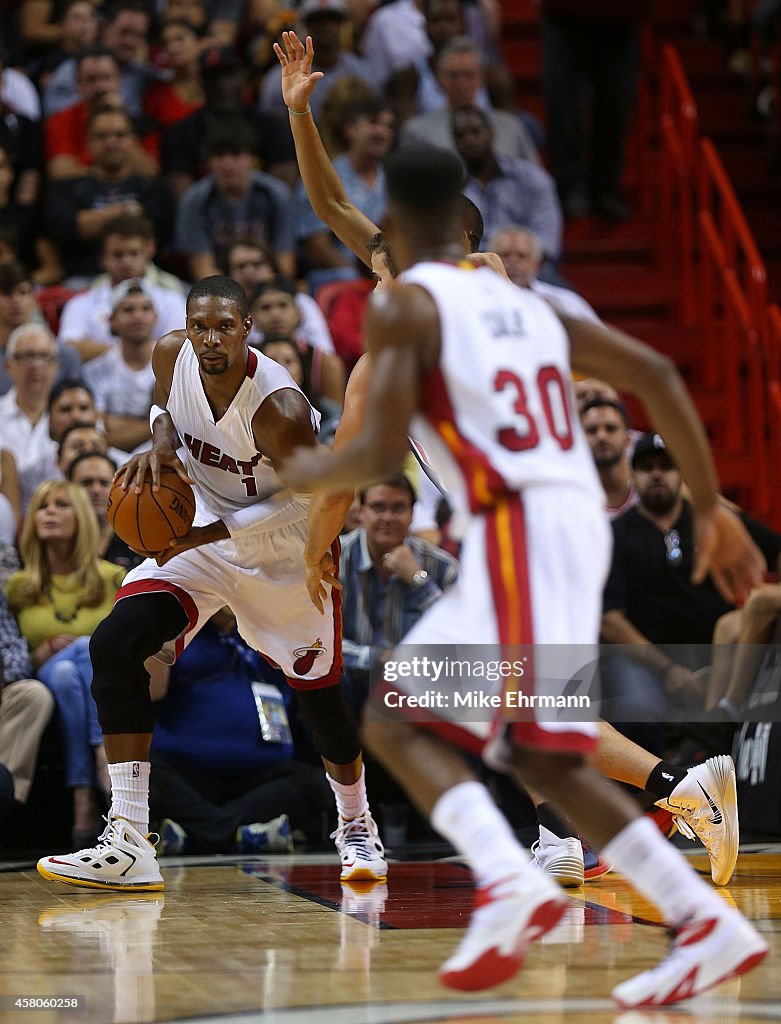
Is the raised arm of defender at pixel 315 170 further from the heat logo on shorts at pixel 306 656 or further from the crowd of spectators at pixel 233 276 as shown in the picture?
the heat logo on shorts at pixel 306 656

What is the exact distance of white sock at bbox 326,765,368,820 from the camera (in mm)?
5660

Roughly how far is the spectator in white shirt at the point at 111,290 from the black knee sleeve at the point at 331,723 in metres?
3.97

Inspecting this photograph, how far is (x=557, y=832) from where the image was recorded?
5309 mm

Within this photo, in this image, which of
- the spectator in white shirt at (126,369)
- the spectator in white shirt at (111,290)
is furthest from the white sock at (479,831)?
the spectator in white shirt at (111,290)

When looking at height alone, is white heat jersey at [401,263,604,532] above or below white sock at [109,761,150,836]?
above

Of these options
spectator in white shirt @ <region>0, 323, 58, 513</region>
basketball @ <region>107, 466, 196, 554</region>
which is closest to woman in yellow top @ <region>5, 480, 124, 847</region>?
spectator in white shirt @ <region>0, 323, 58, 513</region>

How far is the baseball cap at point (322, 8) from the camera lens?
1102cm

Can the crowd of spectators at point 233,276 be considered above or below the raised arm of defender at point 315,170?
below

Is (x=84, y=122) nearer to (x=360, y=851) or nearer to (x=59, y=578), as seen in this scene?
(x=59, y=578)

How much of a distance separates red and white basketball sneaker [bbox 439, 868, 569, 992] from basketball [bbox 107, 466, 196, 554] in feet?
7.54

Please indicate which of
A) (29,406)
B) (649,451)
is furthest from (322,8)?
(649,451)

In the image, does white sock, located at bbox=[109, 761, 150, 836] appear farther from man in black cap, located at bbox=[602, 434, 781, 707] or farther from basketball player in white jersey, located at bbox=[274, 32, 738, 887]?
man in black cap, located at bbox=[602, 434, 781, 707]

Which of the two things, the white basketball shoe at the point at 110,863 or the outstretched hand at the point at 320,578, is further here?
the white basketball shoe at the point at 110,863

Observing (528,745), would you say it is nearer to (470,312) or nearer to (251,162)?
(470,312)
